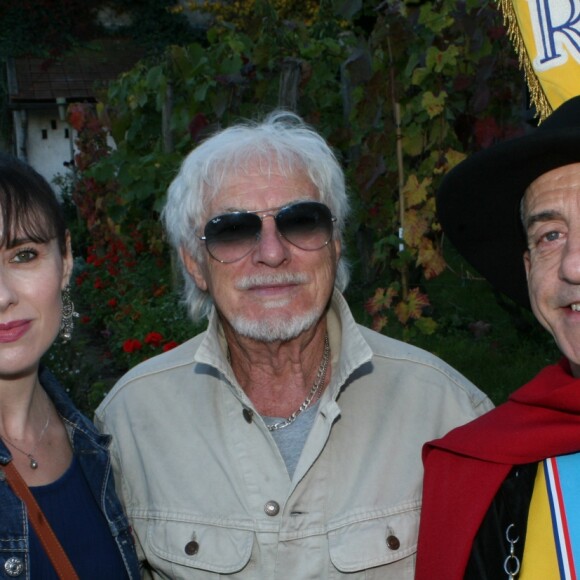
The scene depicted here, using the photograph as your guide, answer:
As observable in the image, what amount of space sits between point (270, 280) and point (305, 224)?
204 millimetres

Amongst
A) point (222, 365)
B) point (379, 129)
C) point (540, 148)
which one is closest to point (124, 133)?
point (379, 129)

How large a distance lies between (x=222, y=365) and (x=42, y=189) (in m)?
0.82

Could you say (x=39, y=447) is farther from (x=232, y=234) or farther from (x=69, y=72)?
(x=69, y=72)

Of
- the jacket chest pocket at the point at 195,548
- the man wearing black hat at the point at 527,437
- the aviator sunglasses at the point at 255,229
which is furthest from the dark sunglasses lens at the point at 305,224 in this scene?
the jacket chest pocket at the point at 195,548

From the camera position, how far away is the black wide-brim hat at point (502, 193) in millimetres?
2193

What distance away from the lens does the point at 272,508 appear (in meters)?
2.70

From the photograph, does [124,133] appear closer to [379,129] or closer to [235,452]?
[379,129]

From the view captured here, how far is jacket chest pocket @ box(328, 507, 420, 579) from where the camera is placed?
8.65ft

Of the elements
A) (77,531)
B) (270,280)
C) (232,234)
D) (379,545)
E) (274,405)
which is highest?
(232,234)

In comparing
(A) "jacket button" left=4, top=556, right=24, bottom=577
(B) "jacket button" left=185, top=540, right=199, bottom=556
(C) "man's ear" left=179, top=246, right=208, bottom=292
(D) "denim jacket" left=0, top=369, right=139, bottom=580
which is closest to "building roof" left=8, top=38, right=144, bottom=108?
(C) "man's ear" left=179, top=246, right=208, bottom=292

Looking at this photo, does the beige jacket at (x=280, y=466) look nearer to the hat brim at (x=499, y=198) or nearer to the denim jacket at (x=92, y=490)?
the denim jacket at (x=92, y=490)

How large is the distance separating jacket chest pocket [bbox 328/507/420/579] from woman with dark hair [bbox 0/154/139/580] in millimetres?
586

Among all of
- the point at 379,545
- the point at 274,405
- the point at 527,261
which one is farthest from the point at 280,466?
the point at 527,261

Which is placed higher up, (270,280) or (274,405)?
(270,280)
